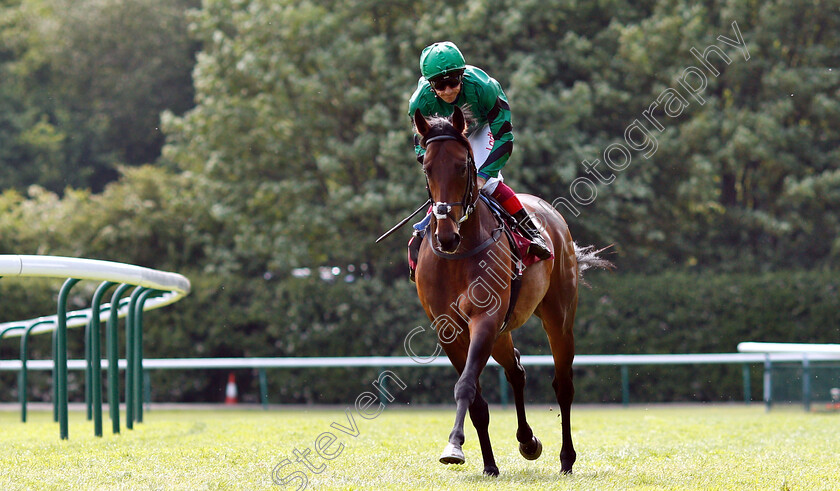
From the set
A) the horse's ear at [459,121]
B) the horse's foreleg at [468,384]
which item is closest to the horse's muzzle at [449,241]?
the horse's foreleg at [468,384]

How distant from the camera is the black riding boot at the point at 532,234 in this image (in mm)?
6258

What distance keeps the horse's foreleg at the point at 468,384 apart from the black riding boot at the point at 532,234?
2.83 feet

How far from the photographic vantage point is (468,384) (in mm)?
5332

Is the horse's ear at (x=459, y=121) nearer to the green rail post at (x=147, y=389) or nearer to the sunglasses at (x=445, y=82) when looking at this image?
the sunglasses at (x=445, y=82)

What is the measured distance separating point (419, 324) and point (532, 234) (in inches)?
433

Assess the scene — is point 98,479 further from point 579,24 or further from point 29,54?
point 29,54

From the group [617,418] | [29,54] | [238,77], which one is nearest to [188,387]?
[238,77]

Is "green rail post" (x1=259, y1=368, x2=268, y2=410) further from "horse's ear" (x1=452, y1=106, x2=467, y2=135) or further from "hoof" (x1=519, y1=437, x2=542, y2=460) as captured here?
"horse's ear" (x1=452, y1=106, x2=467, y2=135)

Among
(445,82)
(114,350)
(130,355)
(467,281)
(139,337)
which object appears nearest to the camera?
(467,281)

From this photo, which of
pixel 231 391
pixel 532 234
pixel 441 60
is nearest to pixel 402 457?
pixel 532 234

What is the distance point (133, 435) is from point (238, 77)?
12927mm

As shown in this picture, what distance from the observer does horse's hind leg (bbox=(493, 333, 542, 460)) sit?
6348mm

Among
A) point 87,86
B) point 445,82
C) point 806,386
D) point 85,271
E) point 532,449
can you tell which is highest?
point 87,86

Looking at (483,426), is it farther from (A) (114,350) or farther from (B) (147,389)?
(B) (147,389)
